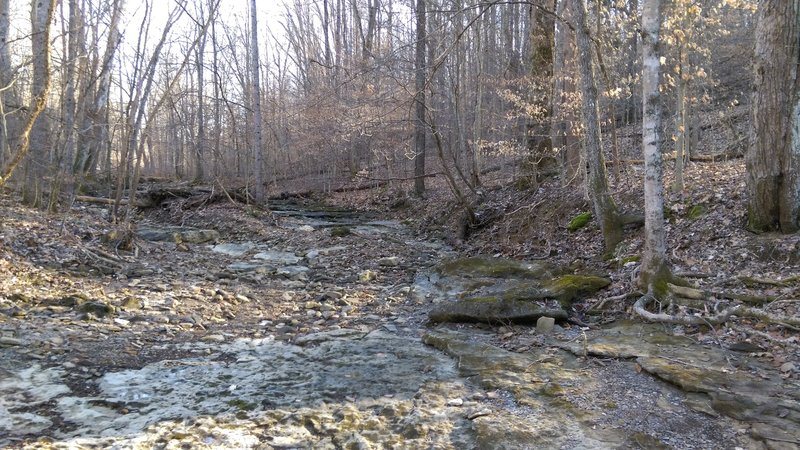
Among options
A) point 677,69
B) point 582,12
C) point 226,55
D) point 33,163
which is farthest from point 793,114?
point 226,55

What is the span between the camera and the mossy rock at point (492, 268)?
28.9 feet

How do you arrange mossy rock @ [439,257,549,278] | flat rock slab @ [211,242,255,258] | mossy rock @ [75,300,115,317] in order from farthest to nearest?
flat rock slab @ [211,242,255,258]
mossy rock @ [439,257,549,278]
mossy rock @ [75,300,115,317]

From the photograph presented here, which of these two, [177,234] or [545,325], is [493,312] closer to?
[545,325]

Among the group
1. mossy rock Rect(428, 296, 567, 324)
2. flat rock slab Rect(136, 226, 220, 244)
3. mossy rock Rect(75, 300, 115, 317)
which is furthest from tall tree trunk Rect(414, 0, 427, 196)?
mossy rock Rect(75, 300, 115, 317)

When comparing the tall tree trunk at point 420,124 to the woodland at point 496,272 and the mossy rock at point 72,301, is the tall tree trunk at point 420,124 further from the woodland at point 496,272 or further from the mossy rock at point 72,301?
the mossy rock at point 72,301

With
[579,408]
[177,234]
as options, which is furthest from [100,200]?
[579,408]

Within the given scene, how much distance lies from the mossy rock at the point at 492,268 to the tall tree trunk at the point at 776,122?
315 centimetres

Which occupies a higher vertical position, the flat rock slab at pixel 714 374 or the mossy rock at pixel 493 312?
the mossy rock at pixel 493 312

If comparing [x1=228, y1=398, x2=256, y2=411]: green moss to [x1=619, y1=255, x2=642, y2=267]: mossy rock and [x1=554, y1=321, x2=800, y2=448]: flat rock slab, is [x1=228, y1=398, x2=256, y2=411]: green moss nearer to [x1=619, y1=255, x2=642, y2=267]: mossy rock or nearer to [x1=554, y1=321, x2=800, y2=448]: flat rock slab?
[x1=554, y1=321, x2=800, y2=448]: flat rock slab

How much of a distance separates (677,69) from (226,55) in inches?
1039

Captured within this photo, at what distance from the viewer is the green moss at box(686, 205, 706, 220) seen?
809 centimetres

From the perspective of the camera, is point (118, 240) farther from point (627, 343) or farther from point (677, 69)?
point (677, 69)

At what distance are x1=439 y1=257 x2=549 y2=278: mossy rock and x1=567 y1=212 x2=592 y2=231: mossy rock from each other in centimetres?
138

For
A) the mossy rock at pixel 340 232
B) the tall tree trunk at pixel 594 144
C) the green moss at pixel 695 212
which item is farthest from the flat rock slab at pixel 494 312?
the mossy rock at pixel 340 232
